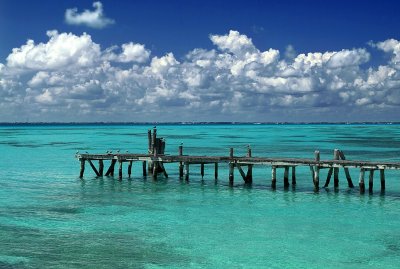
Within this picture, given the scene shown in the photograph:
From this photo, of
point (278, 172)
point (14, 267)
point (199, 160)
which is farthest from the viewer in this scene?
point (278, 172)

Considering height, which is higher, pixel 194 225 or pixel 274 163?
pixel 274 163

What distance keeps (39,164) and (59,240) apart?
1310 inches

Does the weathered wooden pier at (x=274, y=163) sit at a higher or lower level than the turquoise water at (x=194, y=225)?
higher

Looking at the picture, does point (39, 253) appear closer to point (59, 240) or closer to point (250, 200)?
point (59, 240)

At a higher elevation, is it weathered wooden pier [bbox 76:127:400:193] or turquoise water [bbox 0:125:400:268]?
weathered wooden pier [bbox 76:127:400:193]

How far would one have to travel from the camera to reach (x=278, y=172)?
44375 mm

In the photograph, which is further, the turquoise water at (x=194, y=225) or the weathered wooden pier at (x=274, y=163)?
the weathered wooden pier at (x=274, y=163)

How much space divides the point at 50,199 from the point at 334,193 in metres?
16.1

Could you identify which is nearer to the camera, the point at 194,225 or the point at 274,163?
the point at 194,225

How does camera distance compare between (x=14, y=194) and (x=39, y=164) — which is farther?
(x=39, y=164)

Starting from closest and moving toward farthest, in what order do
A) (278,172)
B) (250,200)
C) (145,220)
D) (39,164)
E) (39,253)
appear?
(39,253) < (145,220) < (250,200) < (278,172) < (39,164)

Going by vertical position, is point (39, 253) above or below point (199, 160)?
below

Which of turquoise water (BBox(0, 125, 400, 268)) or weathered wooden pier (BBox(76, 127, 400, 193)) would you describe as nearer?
turquoise water (BBox(0, 125, 400, 268))

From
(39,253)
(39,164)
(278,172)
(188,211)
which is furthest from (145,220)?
(39,164)
